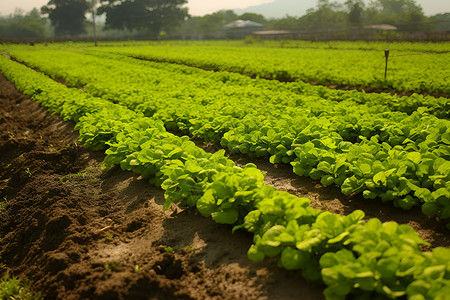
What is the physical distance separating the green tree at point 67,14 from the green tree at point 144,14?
823cm

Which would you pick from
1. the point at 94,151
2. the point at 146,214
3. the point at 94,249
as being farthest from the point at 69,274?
the point at 94,151

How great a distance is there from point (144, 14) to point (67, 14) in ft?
74.5

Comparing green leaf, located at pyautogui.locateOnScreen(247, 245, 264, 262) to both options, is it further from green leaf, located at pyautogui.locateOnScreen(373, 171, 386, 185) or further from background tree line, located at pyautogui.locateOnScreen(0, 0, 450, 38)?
background tree line, located at pyautogui.locateOnScreen(0, 0, 450, 38)

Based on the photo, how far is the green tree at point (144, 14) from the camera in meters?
89.1

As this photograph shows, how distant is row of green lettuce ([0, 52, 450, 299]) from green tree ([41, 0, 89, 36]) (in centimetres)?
10548

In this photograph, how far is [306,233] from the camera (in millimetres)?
2828

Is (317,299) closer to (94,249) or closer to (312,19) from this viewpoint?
Answer: (94,249)

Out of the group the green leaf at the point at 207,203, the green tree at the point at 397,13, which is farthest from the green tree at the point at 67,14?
the green leaf at the point at 207,203

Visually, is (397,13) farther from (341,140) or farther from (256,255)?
(256,255)

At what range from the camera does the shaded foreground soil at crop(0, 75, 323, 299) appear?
299 cm

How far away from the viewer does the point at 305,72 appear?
17.1 metres

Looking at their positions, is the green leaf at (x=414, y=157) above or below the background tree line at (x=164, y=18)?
below

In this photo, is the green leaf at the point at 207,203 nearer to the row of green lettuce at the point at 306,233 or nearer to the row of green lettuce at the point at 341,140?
the row of green lettuce at the point at 306,233

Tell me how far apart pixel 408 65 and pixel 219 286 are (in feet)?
56.5
